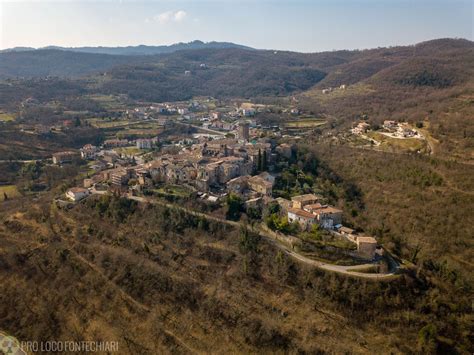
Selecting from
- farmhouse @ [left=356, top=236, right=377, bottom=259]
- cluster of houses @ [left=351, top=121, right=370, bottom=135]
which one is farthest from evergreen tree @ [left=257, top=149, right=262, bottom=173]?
cluster of houses @ [left=351, top=121, right=370, bottom=135]

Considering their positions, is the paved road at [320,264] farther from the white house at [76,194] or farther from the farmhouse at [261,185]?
the white house at [76,194]

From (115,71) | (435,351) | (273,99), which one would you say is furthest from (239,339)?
(115,71)

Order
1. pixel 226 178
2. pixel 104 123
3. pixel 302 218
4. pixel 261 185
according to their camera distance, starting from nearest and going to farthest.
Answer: pixel 302 218
pixel 261 185
pixel 226 178
pixel 104 123

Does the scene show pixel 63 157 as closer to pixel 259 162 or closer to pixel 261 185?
pixel 259 162

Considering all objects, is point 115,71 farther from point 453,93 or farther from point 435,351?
point 435,351

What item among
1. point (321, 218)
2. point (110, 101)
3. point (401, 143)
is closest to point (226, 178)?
point (321, 218)

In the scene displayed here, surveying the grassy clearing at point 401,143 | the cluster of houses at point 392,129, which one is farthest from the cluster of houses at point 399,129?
the grassy clearing at point 401,143
